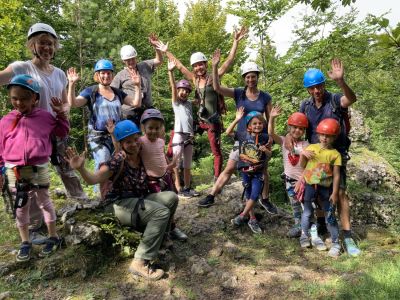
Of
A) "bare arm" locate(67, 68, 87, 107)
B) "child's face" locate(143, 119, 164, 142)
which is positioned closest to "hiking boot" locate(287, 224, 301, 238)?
"child's face" locate(143, 119, 164, 142)

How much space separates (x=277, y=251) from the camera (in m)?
5.34

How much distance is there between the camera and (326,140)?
16.4ft

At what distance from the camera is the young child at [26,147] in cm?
385

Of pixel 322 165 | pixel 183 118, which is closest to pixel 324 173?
pixel 322 165

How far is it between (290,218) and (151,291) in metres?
3.37

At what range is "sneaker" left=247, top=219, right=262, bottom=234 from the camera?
19.1 ft

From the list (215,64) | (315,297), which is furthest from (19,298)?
(215,64)

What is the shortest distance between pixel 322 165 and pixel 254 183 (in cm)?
118

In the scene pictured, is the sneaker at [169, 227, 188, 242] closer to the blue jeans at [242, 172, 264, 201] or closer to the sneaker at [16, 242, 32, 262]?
the blue jeans at [242, 172, 264, 201]

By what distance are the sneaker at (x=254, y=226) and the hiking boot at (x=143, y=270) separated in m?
2.18

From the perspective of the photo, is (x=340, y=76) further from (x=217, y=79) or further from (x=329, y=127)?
(x=217, y=79)

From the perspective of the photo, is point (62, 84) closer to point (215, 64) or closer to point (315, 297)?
point (215, 64)

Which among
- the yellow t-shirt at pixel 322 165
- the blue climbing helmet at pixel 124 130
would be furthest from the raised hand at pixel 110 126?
the yellow t-shirt at pixel 322 165

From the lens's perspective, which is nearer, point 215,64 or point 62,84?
point 62,84
